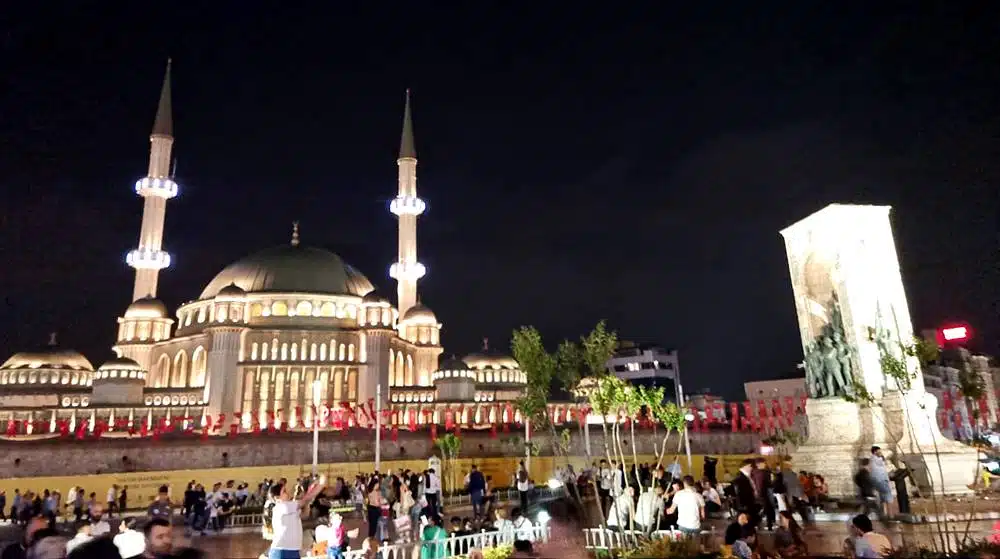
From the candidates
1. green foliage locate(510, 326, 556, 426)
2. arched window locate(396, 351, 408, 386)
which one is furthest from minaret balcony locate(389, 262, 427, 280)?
green foliage locate(510, 326, 556, 426)

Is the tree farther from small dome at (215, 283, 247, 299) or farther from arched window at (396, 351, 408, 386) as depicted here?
small dome at (215, 283, 247, 299)

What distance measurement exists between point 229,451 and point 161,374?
22.5 meters

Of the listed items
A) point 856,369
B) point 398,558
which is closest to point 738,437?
point 856,369

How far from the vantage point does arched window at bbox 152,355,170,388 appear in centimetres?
4600

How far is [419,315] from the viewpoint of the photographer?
51.2 metres

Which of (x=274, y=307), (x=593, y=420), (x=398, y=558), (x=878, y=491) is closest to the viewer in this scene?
(x=398, y=558)

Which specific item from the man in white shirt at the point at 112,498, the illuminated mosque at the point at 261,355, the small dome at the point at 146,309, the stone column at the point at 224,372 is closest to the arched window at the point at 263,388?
the illuminated mosque at the point at 261,355

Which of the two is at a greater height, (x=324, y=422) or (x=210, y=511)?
(x=324, y=422)

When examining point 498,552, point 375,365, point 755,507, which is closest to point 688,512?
point 755,507

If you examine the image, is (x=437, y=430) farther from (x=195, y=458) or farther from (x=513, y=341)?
(x=513, y=341)

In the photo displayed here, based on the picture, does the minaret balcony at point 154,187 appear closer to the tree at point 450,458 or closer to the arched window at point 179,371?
the arched window at point 179,371

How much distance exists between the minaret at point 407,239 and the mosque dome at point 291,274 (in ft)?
11.5

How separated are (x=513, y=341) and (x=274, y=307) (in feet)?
113

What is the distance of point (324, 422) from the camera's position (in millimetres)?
39250
